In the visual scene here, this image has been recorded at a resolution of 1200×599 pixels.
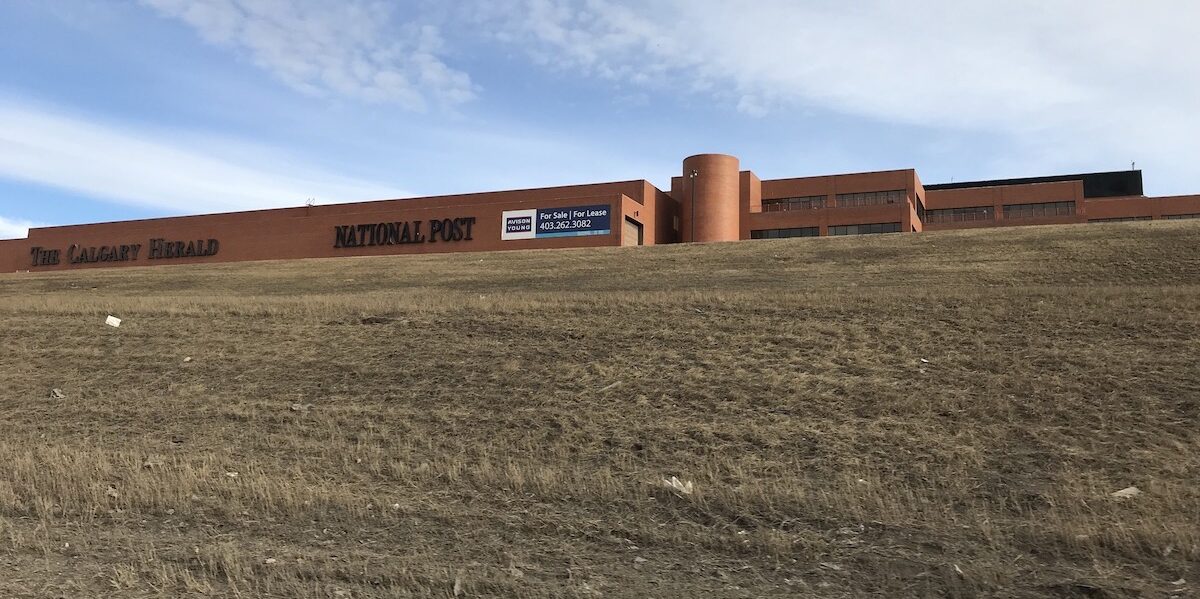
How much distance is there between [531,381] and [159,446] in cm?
405

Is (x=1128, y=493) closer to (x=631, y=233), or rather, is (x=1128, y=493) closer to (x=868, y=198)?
(x=631, y=233)

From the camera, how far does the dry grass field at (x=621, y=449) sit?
4.59 metres

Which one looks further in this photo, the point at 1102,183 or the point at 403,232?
the point at 1102,183

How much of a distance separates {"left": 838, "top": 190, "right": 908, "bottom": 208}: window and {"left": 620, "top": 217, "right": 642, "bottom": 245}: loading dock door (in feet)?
55.8

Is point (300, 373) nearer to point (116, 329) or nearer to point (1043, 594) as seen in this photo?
point (116, 329)

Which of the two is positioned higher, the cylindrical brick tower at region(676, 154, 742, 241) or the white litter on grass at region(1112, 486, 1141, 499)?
the cylindrical brick tower at region(676, 154, 742, 241)

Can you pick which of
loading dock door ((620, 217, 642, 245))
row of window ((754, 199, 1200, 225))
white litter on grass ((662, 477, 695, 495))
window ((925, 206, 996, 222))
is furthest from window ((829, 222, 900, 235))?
white litter on grass ((662, 477, 695, 495))

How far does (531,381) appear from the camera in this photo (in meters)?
9.50

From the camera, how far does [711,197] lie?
53875 mm

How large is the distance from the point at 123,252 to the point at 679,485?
6765cm

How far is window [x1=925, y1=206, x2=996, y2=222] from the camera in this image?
204ft

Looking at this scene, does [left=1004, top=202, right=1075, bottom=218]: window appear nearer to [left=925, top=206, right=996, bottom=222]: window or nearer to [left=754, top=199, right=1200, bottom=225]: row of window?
[left=754, top=199, right=1200, bottom=225]: row of window

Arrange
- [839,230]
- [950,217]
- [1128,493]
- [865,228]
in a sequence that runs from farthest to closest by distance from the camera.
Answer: [950,217] → [839,230] → [865,228] → [1128,493]

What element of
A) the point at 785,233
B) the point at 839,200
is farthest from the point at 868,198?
the point at 785,233
